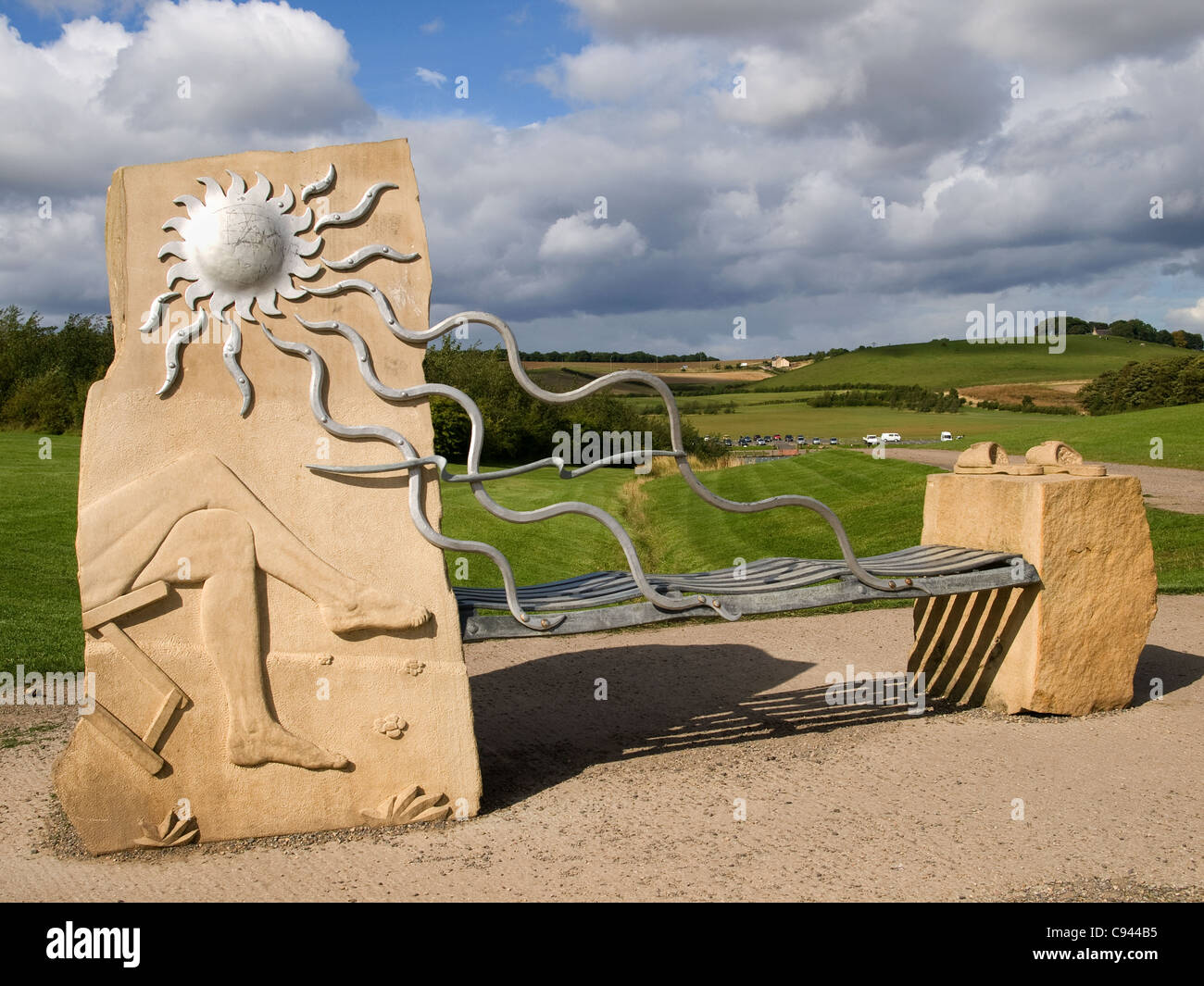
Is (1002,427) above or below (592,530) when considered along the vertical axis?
above

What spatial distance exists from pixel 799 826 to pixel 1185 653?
560cm

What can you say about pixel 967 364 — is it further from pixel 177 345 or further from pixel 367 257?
pixel 177 345

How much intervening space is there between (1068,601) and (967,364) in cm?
7763

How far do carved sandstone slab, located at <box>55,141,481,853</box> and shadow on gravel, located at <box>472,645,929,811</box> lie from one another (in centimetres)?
105

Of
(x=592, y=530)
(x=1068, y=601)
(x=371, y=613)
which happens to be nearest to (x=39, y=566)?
(x=371, y=613)

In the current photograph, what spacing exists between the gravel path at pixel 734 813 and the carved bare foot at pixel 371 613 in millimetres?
1155

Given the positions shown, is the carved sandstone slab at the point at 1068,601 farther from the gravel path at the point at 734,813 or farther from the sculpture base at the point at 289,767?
the sculpture base at the point at 289,767

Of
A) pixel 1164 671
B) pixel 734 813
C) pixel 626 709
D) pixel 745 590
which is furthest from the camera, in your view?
pixel 1164 671

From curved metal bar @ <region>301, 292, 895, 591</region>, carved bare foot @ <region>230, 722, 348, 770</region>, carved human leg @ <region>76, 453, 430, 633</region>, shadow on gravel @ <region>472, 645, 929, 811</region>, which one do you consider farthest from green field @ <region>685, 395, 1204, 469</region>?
carved bare foot @ <region>230, 722, 348, 770</region>

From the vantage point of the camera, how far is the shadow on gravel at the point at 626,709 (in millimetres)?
6754

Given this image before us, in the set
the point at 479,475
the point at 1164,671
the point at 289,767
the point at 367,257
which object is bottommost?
the point at 1164,671

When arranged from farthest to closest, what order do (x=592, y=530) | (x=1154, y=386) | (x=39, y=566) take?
(x=1154, y=386), (x=592, y=530), (x=39, y=566)

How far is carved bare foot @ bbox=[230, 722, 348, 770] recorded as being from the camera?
5309mm

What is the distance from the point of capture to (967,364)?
79.4m
